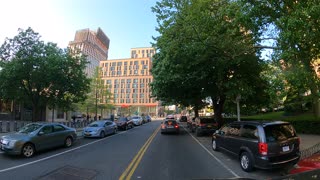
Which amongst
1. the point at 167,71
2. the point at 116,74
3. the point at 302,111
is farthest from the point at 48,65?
the point at 116,74

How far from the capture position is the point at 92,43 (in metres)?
127

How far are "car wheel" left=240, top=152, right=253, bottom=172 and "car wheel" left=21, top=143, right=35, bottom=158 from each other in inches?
366

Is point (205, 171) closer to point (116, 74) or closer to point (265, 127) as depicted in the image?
point (265, 127)

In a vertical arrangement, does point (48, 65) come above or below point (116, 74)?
below

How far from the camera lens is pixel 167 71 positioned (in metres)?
22.7

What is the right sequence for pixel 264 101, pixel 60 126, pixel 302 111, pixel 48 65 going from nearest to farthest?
1. pixel 60 126
2. pixel 48 65
3. pixel 264 101
4. pixel 302 111

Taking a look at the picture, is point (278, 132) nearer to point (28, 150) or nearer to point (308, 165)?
point (308, 165)

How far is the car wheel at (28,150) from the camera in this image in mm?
13547

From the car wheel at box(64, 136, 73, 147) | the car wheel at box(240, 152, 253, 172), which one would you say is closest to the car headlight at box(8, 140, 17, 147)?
the car wheel at box(64, 136, 73, 147)

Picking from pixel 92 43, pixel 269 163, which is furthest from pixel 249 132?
pixel 92 43

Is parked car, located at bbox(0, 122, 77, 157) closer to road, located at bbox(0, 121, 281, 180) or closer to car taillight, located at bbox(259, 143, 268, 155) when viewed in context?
road, located at bbox(0, 121, 281, 180)

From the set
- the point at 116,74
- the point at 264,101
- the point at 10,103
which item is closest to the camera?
the point at 264,101

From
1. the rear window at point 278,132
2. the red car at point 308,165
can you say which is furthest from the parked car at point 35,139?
the red car at point 308,165

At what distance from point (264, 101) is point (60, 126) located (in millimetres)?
19243
